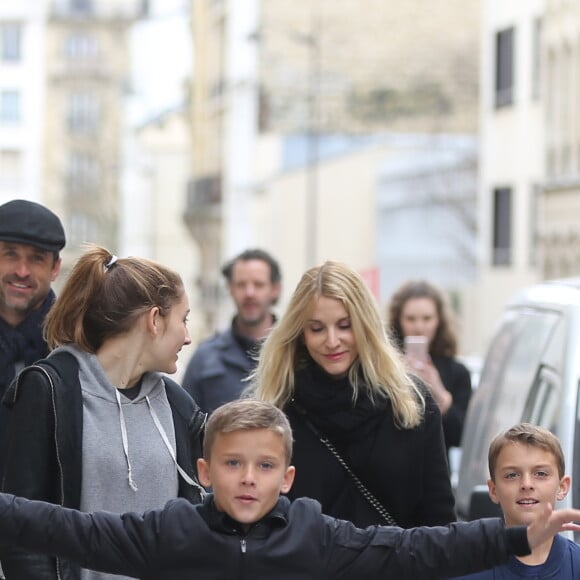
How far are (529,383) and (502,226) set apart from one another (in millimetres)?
Result: 31641

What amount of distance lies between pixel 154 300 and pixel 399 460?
106 cm

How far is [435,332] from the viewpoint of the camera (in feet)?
30.9

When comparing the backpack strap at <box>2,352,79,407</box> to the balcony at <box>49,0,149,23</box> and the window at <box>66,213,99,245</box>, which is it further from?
the balcony at <box>49,0,149,23</box>

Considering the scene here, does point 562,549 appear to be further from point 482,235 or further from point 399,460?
point 482,235

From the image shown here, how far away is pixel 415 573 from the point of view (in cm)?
414

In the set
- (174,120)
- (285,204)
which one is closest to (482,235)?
(285,204)

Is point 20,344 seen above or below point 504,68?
below

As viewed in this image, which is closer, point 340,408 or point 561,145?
point 340,408

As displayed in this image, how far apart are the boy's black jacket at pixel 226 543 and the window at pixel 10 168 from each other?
107214 mm

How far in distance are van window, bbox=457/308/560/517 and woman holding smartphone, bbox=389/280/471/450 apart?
0.11 metres

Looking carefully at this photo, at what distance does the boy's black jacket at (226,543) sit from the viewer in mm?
4105

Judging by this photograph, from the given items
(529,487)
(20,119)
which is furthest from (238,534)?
(20,119)

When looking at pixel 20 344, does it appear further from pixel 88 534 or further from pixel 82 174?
pixel 82 174

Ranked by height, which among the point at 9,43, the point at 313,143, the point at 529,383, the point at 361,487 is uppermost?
the point at 9,43
